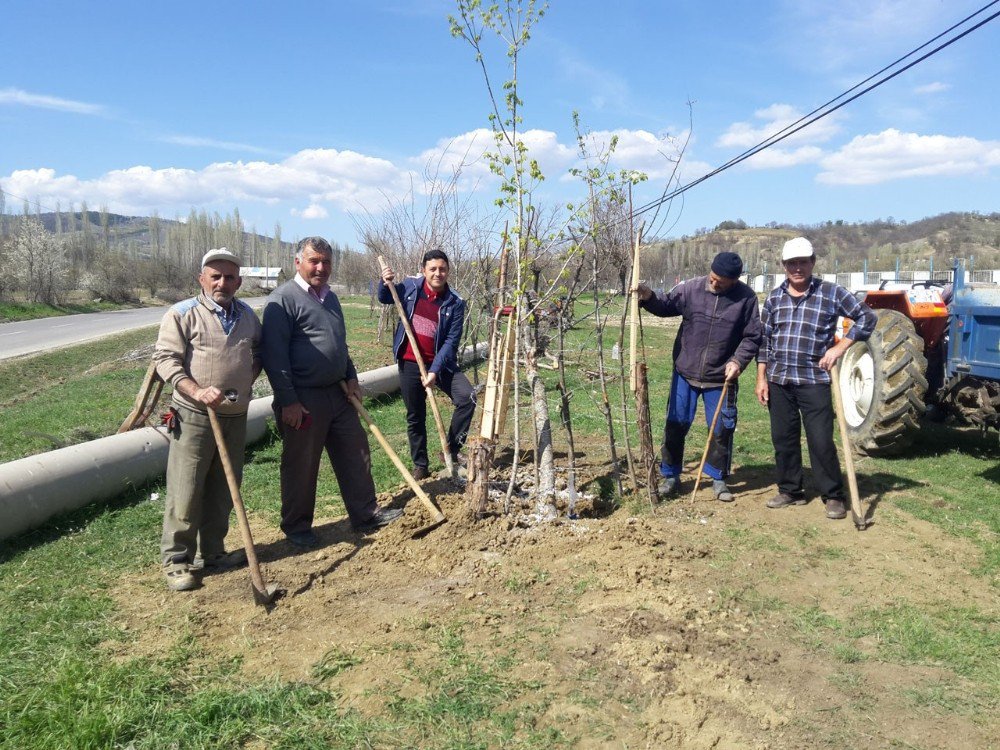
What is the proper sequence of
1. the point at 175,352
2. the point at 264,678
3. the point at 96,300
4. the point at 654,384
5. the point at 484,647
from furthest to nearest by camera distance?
the point at 96,300 → the point at 654,384 → the point at 175,352 → the point at 484,647 → the point at 264,678

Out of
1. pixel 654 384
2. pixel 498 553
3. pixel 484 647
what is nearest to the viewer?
pixel 484 647

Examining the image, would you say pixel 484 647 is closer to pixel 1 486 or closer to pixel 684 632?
pixel 684 632

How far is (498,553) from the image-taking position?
416 cm

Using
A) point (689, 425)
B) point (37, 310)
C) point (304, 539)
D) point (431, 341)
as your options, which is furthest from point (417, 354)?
point (37, 310)

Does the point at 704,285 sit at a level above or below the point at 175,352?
above

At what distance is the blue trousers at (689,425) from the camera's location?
16.7ft

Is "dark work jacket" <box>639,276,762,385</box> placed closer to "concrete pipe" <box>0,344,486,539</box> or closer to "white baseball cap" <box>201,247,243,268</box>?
"white baseball cap" <box>201,247,243,268</box>

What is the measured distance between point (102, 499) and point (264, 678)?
2.91m

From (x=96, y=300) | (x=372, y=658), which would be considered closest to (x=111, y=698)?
(x=372, y=658)

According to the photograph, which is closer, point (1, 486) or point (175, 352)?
point (175, 352)

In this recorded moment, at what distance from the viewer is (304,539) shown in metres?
4.44

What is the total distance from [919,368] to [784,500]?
1.97 metres

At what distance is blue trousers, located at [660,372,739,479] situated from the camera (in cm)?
510

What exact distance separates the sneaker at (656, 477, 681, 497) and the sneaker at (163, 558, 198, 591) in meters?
3.10
